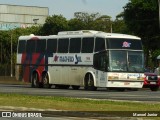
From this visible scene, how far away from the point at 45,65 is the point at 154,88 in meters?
7.88

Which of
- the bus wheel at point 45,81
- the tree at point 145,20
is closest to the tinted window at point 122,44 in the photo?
the bus wheel at point 45,81

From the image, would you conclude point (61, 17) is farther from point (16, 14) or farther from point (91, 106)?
point (91, 106)

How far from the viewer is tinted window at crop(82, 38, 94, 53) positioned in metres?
37.9

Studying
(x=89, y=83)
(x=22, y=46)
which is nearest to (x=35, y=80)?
(x=22, y=46)

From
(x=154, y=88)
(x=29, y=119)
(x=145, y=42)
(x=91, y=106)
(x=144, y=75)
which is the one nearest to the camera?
(x=29, y=119)

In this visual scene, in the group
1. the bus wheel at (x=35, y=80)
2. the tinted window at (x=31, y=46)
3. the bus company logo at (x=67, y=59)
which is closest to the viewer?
the bus company logo at (x=67, y=59)

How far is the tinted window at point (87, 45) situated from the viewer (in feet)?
124

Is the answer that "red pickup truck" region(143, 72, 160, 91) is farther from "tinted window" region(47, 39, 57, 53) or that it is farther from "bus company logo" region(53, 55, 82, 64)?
"tinted window" region(47, 39, 57, 53)

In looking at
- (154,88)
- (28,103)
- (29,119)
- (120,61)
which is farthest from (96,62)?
(29,119)

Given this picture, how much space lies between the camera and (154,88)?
4109 cm

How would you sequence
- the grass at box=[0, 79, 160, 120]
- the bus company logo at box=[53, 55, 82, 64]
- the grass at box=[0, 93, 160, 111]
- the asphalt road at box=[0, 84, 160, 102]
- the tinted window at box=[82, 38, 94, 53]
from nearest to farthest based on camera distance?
the grass at box=[0, 79, 160, 120], the grass at box=[0, 93, 160, 111], the asphalt road at box=[0, 84, 160, 102], the tinted window at box=[82, 38, 94, 53], the bus company logo at box=[53, 55, 82, 64]

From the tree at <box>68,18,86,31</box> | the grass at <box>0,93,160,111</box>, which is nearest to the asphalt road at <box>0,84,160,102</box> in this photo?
the grass at <box>0,93,160,111</box>

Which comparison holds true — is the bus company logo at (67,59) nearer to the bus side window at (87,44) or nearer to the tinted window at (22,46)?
the bus side window at (87,44)

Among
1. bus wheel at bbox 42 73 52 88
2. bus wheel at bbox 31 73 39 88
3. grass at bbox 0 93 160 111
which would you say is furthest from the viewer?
bus wheel at bbox 31 73 39 88
